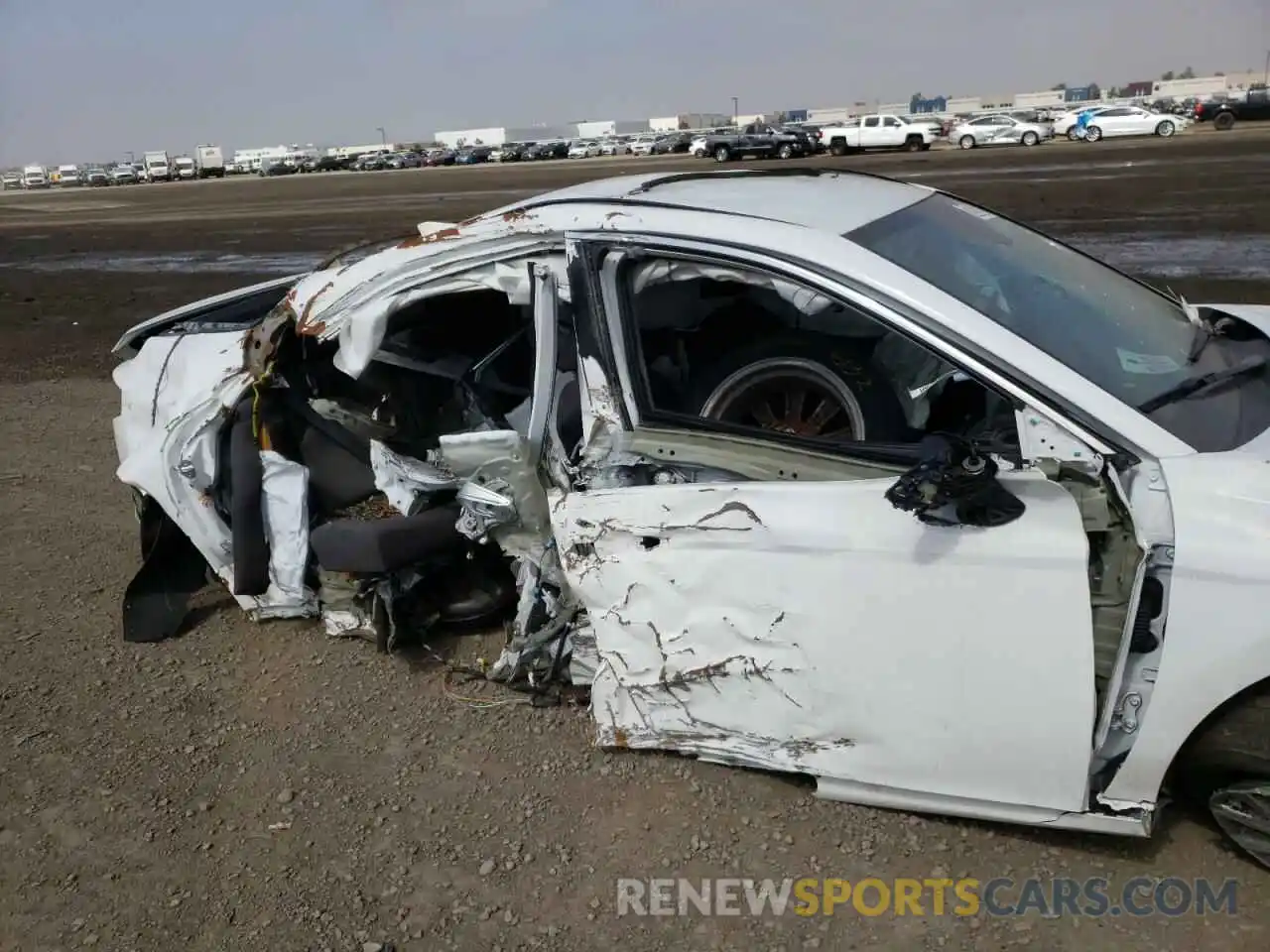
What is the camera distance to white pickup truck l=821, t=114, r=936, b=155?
42.7m

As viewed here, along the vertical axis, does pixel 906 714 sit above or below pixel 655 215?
below

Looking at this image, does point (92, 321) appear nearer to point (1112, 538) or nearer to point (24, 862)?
point (24, 862)

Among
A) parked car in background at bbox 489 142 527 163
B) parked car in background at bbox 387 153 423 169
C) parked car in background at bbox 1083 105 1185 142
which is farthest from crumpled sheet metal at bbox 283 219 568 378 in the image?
parked car in background at bbox 387 153 423 169

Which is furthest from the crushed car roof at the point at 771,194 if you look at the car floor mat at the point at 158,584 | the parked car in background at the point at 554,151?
the parked car in background at the point at 554,151

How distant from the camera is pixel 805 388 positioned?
307cm

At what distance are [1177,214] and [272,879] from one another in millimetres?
15735

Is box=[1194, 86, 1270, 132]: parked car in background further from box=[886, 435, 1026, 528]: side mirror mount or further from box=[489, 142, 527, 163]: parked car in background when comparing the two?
box=[886, 435, 1026, 528]: side mirror mount

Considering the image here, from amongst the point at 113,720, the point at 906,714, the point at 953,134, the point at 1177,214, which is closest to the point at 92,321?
the point at 113,720

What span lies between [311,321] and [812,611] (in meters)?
2.13

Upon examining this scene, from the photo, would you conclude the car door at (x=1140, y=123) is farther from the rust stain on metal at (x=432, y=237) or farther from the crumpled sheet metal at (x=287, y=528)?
the crumpled sheet metal at (x=287, y=528)

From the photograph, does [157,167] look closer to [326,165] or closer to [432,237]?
[326,165]

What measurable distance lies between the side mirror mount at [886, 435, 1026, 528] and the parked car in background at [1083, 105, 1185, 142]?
44328mm

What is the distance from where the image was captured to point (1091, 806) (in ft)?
8.41

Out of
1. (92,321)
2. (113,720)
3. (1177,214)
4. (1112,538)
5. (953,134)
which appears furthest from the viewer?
(953,134)
